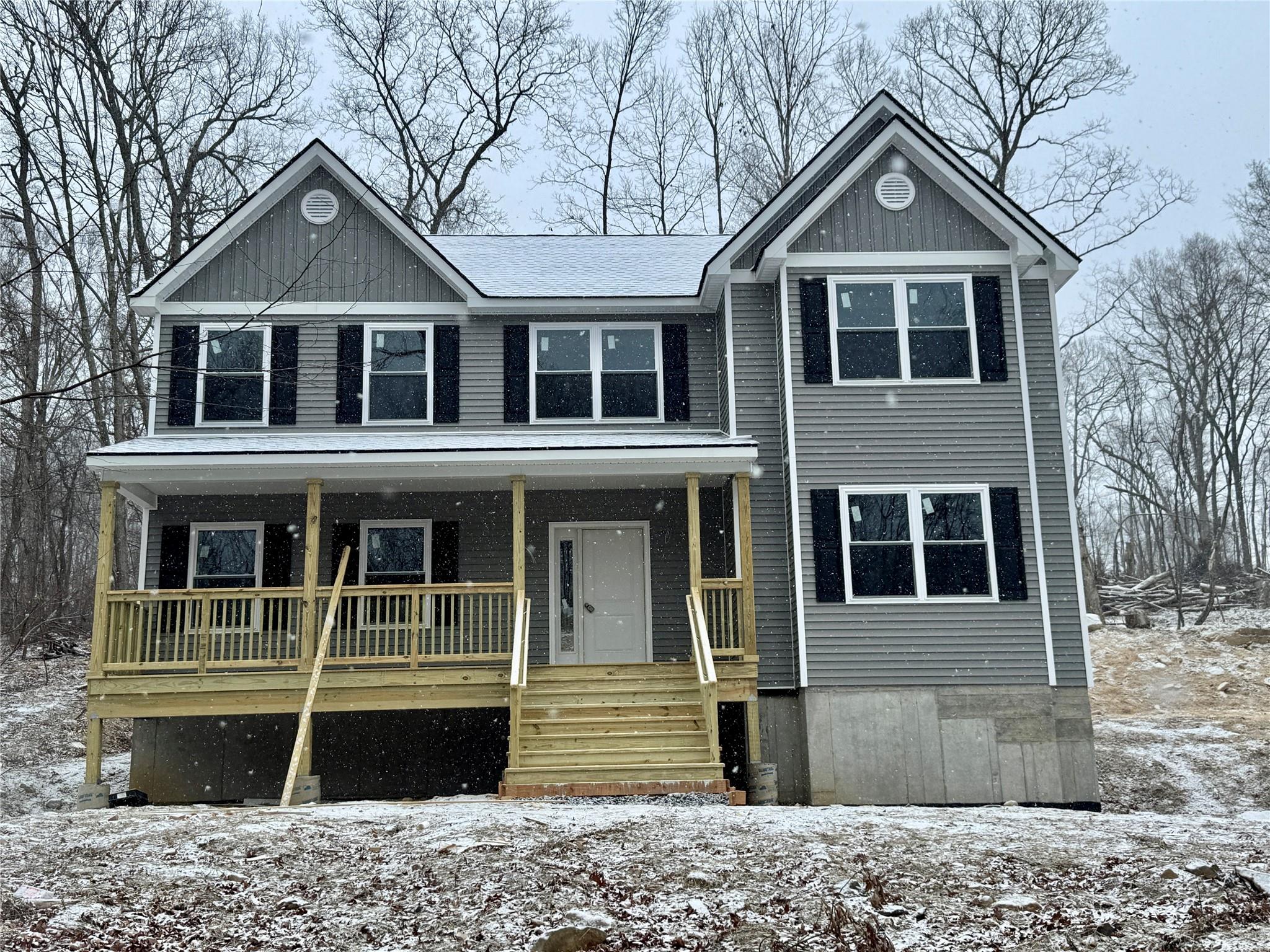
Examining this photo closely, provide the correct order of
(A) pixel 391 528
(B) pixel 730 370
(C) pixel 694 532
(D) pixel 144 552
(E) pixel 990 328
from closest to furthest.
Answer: (C) pixel 694 532
(E) pixel 990 328
(B) pixel 730 370
(D) pixel 144 552
(A) pixel 391 528

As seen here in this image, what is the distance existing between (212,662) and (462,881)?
22.7 feet

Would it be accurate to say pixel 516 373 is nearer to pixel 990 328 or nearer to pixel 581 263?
pixel 581 263

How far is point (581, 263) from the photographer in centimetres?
1762

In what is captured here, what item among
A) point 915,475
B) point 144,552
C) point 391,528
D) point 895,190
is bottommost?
point 144,552

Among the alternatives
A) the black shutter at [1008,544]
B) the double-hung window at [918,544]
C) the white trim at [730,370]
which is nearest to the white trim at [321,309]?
the white trim at [730,370]

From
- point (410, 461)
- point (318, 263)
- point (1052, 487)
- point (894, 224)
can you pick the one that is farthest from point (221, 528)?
point (1052, 487)

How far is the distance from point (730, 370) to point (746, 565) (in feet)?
9.03

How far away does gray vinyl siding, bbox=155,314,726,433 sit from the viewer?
14984 mm

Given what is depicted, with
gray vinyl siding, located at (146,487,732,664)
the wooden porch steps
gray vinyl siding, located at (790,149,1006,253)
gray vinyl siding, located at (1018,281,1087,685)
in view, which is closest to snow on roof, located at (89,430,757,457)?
gray vinyl siding, located at (146,487,732,664)

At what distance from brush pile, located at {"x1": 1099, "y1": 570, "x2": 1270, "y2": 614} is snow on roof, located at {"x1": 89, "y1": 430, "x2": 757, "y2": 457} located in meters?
18.9

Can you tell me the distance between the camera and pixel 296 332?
49.4ft

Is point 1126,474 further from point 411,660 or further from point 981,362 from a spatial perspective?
point 411,660

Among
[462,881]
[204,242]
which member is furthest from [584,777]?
[204,242]

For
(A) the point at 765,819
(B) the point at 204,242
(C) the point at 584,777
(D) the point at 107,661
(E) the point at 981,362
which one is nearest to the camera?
(A) the point at 765,819
